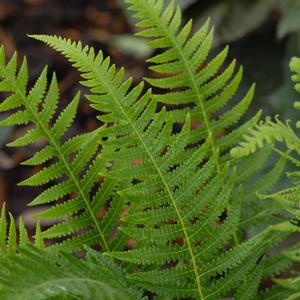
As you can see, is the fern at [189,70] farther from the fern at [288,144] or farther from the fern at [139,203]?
the fern at [288,144]

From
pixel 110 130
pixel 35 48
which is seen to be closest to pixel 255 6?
pixel 35 48

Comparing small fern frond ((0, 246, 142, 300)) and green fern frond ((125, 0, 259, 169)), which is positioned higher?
green fern frond ((125, 0, 259, 169))

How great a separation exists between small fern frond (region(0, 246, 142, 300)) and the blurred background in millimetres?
1612

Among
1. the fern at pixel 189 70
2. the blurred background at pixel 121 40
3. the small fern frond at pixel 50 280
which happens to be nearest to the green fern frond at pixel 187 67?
the fern at pixel 189 70

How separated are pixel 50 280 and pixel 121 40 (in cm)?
286

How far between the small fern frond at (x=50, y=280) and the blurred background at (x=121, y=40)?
1.61 m

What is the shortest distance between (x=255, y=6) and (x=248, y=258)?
191cm

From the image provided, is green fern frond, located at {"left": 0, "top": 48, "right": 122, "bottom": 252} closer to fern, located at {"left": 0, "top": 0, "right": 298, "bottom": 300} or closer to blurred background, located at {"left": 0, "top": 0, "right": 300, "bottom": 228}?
fern, located at {"left": 0, "top": 0, "right": 298, "bottom": 300}

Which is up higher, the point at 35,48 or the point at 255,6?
the point at 35,48

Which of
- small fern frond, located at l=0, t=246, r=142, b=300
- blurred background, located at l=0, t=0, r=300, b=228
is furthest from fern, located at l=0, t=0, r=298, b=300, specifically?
blurred background, located at l=0, t=0, r=300, b=228

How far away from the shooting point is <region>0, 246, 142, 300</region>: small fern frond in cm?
73

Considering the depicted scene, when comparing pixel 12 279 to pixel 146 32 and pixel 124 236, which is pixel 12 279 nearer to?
pixel 124 236

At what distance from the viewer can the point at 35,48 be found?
3.56m

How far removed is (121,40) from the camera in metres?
3.52
